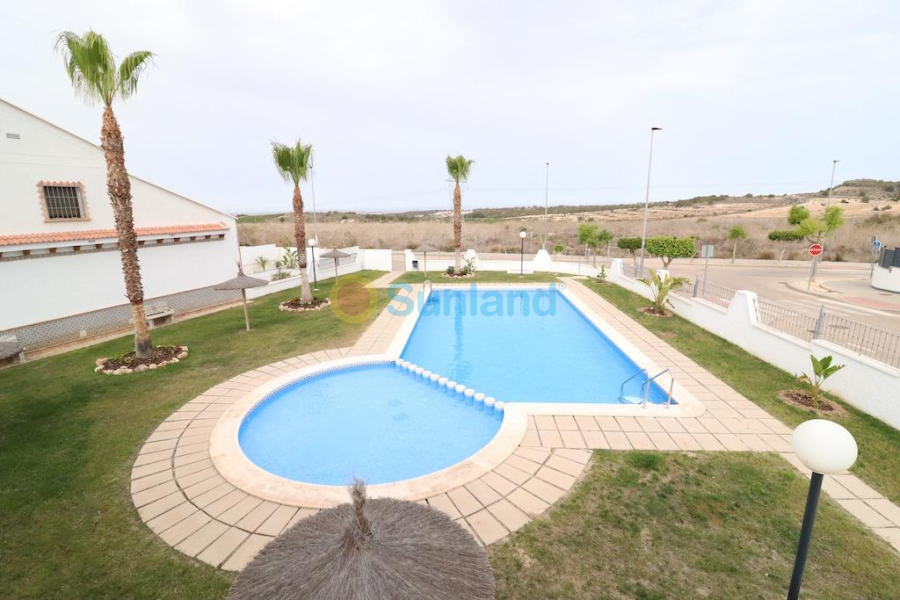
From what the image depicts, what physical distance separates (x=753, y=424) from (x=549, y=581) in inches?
233

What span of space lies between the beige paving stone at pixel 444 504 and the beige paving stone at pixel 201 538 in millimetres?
2760

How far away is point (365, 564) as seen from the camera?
8.63 ft

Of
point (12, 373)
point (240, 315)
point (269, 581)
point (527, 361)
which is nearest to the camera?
point (269, 581)

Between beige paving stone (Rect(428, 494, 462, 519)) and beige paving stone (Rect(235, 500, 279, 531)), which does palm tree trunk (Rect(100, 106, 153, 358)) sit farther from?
beige paving stone (Rect(428, 494, 462, 519))

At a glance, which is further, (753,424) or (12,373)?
(12,373)

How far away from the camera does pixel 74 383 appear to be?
9.83 meters

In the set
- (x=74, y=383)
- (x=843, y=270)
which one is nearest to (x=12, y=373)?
(x=74, y=383)

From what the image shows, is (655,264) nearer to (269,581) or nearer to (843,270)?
(843,270)

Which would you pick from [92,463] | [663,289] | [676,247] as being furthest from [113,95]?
[676,247]

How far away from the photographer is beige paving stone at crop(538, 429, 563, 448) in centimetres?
712

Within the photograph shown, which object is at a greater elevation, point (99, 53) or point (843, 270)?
point (99, 53)

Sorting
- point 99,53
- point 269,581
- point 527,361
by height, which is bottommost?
point 527,361

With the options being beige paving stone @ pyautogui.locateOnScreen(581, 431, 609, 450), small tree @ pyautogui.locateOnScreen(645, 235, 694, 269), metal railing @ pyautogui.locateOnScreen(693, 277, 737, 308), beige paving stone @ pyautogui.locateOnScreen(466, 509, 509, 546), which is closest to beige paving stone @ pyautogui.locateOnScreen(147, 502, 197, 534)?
beige paving stone @ pyautogui.locateOnScreen(466, 509, 509, 546)

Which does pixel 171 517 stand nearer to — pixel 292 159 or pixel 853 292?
pixel 292 159
